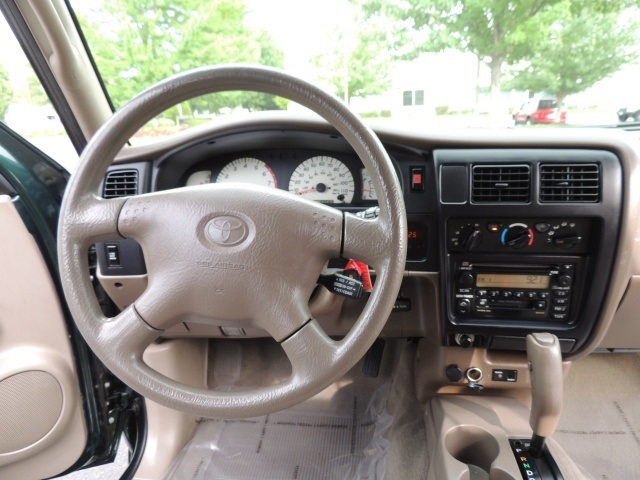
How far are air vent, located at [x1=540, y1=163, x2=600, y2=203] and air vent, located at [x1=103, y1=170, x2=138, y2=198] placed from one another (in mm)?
1116

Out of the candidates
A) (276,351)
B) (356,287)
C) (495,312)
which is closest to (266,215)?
(356,287)

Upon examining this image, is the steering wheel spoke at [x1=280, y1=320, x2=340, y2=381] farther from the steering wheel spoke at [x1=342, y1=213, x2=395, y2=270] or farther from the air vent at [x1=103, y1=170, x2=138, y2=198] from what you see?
the air vent at [x1=103, y1=170, x2=138, y2=198]

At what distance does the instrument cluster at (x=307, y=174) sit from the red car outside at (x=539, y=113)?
49 cm

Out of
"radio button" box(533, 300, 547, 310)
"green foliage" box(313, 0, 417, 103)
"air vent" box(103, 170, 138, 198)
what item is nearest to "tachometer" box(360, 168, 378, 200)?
"green foliage" box(313, 0, 417, 103)

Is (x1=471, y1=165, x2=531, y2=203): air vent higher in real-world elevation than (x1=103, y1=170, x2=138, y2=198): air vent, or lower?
lower

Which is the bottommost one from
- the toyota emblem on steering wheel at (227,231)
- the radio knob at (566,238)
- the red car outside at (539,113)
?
the radio knob at (566,238)

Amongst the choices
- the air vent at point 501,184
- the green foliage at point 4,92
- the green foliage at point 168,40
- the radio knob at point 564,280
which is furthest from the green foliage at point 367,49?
the green foliage at point 4,92

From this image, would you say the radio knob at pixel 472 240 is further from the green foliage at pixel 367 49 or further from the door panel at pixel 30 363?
the door panel at pixel 30 363

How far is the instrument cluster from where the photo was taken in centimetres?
130

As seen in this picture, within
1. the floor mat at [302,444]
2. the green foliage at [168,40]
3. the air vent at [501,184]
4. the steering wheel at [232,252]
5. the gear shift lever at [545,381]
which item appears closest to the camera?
the steering wheel at [232,252]

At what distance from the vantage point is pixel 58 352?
1392 mm

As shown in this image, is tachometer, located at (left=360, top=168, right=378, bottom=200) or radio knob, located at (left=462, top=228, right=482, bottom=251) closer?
radio knob, located at (left=462, top=228, right=482, bottom=251)

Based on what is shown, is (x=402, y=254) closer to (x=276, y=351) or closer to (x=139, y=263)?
(x=139, y=263)

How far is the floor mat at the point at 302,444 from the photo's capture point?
1.49 meters
